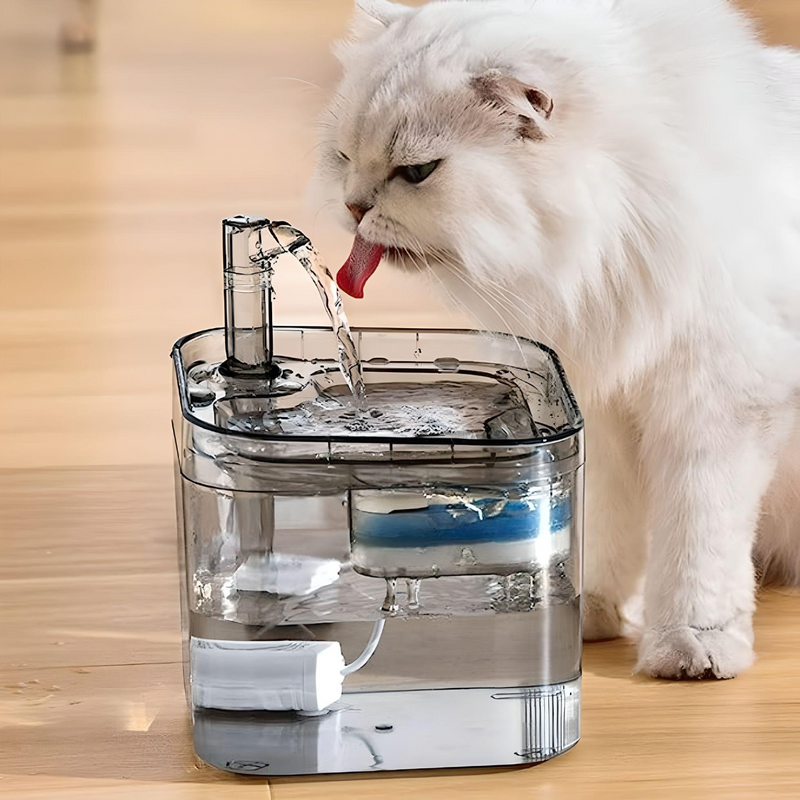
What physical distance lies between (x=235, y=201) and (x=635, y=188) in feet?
4.55

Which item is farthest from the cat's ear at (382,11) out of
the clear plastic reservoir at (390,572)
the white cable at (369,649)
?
the white cable at (369,649)

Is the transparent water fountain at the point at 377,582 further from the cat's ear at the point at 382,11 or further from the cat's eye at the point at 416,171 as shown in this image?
the cat's ear at the point at 382,11

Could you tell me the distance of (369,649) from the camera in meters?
Result: 0.84

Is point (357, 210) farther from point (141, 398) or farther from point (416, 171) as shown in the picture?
point (141, 398)

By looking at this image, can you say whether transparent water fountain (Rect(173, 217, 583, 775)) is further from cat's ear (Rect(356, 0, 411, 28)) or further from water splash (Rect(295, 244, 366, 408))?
cat's ear (Rect(356, 0, 411, 28))

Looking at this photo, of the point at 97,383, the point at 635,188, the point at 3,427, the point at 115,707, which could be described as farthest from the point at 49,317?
the point at 635,188

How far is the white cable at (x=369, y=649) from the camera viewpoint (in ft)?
2.75

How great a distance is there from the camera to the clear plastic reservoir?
812 millimetres

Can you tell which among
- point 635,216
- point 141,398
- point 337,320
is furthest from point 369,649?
point 141,398

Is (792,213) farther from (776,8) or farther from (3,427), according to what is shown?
(776,8)

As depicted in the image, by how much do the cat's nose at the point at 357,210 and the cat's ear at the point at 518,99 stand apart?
0.11 metres

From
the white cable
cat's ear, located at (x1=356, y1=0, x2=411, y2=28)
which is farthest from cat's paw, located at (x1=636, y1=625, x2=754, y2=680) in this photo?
cat's ear, located at (x1=356, y1=0, x2=411, y2=28)

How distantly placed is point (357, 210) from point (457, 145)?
89mm

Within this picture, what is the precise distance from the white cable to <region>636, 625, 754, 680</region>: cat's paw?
0.90 ft
